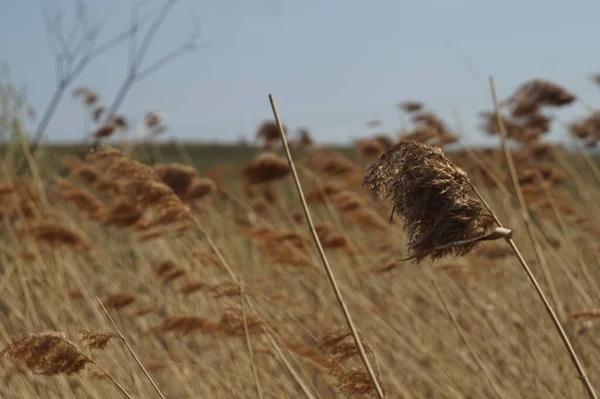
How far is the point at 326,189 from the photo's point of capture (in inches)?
→ 153

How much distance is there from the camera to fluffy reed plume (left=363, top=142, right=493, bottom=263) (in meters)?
1.11

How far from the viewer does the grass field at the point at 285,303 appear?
6.66 ft

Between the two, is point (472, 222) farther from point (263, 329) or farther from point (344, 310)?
point (263, 329)

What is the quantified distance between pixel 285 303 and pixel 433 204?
6.87 feet

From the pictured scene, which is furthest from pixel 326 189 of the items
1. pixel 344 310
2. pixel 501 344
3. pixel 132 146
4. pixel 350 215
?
pixel 344 310

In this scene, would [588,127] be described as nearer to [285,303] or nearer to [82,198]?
[285,303]

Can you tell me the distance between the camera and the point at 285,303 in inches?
124

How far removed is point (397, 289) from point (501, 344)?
101 cm

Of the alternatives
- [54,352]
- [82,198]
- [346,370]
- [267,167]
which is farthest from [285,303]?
[54,352]

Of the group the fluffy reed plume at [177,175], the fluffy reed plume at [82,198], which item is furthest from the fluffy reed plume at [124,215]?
the fluffy reed plume at [82,198]

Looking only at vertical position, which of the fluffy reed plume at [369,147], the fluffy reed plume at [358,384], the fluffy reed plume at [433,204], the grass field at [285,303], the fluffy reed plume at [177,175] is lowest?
the grass field at [285,303]

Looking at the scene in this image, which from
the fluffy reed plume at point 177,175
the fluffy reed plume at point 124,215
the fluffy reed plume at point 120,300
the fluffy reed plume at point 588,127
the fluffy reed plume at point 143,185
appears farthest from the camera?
the fluffy reed plume at point 588,127

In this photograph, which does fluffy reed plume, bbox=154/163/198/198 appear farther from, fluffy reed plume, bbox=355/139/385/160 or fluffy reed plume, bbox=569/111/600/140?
fluffy reed plume, bbox=569/111/600/140

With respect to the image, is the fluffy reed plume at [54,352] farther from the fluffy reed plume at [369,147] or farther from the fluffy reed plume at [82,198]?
the fluffy reed plume at [369,147]
